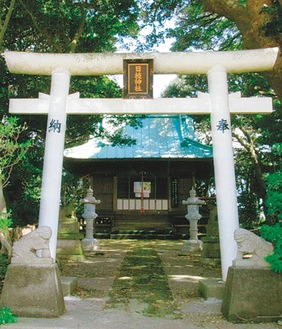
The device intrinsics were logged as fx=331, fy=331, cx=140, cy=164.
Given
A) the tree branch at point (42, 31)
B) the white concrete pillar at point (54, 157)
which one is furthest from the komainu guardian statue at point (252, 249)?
the tree branch at point (42, 31)

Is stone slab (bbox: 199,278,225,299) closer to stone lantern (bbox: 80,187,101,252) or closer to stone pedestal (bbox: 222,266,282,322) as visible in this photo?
stone pedestal (bbox: 222,266,282,322)

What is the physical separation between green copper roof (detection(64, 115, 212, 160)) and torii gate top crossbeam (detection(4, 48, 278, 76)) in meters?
8.40

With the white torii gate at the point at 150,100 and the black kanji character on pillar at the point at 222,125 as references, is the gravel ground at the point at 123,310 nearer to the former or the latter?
the white torii gate at the point at 150,100

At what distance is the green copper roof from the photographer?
50.5ft

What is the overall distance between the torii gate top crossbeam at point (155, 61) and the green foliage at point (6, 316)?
379 centimetres

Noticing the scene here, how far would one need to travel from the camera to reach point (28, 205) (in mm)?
13516

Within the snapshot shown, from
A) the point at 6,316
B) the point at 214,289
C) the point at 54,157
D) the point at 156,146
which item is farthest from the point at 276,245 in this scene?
the point at 156,146

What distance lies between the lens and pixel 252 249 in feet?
13.8

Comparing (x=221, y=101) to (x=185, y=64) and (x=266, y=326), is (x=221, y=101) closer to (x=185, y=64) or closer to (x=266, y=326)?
(x=185, y=64)

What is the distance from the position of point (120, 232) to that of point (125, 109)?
10.9 m

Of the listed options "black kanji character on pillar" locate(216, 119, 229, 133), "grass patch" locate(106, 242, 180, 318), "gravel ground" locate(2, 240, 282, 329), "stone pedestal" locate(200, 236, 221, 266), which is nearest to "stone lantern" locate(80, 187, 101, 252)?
"grass patch" locate(106, 242, 180, 318)

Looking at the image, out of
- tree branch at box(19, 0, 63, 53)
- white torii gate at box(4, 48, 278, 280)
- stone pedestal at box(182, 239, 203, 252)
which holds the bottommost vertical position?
stone pedestal at box(182, 239, 203, 252)

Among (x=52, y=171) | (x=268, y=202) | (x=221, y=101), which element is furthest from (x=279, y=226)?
(x=52, y=171)

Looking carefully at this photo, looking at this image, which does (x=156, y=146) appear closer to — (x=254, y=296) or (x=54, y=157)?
(x=54, y=157)
